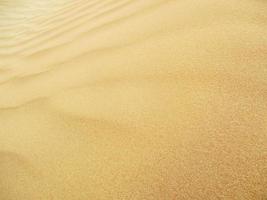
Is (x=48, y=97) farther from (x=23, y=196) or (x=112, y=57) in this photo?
(x=23, y=196)

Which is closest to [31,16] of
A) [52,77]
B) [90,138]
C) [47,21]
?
[47,21]

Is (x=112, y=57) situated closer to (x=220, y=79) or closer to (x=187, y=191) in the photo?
(x=220, y=79)

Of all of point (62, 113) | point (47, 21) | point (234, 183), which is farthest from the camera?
point (47, 21)

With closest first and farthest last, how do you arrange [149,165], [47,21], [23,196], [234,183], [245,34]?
[234,183] < [149,165] < [23,196] < [245,34] < [47,21]

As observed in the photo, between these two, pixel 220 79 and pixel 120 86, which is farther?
pixel 120 86

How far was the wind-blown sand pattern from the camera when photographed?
0.77 m

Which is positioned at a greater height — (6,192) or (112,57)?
(112,57)

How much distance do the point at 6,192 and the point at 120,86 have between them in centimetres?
56

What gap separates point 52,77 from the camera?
1563 millimetres

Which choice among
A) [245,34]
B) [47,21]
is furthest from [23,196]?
[47,21]

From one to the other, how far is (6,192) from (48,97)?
0.51 m

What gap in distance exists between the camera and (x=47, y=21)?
2.68 m

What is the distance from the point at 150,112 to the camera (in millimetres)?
990

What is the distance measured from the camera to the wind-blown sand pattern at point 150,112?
2.51 feet
